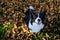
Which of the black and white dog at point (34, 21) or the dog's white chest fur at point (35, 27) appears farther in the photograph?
the dog's white chest fur at point (35, 27)

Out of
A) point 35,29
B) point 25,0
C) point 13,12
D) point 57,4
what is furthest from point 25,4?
point 35,29

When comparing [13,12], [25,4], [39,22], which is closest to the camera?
[39,22]

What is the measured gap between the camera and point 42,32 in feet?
22.2

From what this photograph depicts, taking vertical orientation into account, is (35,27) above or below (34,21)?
below

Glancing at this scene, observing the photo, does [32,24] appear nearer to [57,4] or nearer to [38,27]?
[38,27]

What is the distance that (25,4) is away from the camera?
328 inches

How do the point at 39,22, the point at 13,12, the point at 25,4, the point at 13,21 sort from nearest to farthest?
1. the point at 39,22
2. the point at 13,21
3. the point at 13,12
4. the point at 25,4

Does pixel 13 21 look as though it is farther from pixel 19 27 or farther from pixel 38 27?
pixel 38 27

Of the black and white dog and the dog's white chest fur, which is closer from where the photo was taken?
the black and white dog

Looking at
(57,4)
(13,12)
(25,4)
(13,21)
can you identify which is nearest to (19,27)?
(13,21)

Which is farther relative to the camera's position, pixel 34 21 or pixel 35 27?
pixel 35 27

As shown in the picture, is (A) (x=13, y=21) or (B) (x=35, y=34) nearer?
(B) (x=35, y=34)

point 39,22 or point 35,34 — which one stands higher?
point 39,22

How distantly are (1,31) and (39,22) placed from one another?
132 centimetres
